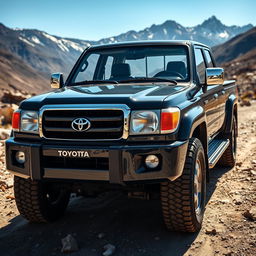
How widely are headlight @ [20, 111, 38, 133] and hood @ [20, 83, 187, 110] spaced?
0.06 meters

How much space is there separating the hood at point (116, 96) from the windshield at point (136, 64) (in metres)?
0.51

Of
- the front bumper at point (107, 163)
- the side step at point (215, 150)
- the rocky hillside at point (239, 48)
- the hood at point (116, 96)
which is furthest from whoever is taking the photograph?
the rocky hillside at point (239, 48)

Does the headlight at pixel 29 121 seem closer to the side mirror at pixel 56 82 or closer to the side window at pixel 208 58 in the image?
the side mirror at pixel 56 82

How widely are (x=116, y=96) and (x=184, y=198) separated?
106 cm

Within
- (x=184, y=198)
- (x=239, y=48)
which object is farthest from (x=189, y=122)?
(x=239, y=48)

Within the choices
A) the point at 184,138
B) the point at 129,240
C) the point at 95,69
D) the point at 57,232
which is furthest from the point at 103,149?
the point at 95,69

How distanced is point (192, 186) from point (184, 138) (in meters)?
0.45

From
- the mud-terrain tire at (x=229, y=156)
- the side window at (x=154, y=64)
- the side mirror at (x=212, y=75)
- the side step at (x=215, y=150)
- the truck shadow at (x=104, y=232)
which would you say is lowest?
the truck shadow at (x=104, y=232)

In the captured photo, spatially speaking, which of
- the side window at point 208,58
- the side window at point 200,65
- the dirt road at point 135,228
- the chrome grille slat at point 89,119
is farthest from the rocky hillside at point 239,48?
the chrome grille slat at point 89,119

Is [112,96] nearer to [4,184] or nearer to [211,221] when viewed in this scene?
[211,221]

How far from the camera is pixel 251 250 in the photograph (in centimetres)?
319

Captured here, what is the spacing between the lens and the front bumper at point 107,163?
9.91 feet

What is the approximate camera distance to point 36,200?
3.69 meters

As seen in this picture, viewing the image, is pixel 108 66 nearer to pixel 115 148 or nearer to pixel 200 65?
pixel 200 65
